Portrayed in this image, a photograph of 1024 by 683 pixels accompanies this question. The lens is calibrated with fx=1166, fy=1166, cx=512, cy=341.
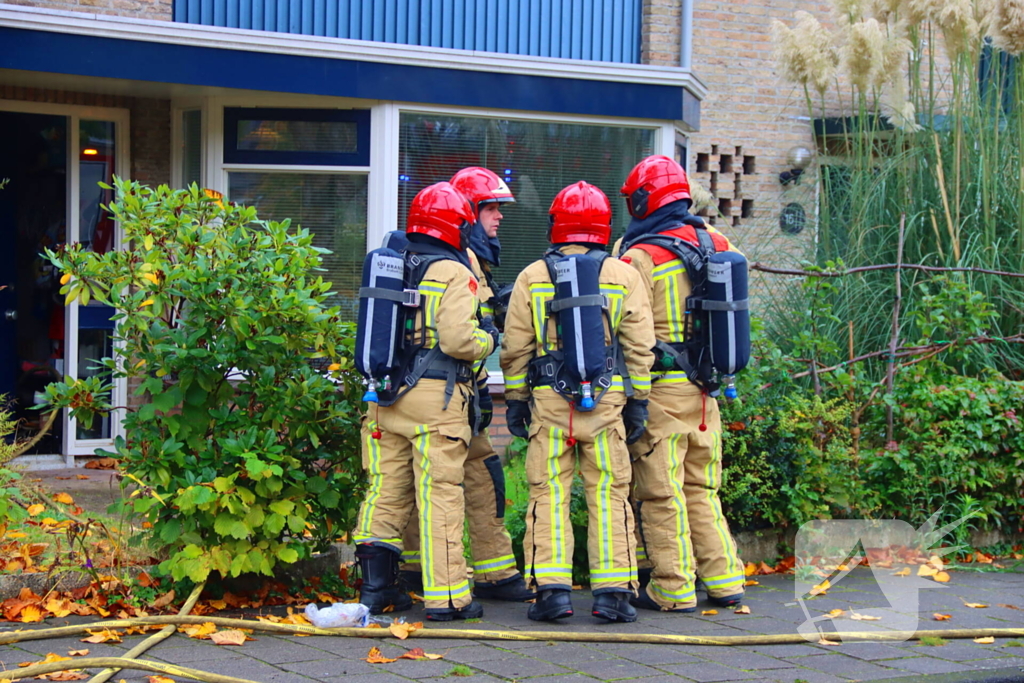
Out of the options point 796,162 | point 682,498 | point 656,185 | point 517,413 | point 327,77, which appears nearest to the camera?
point 517,413

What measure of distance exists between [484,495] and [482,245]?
126 centimetres

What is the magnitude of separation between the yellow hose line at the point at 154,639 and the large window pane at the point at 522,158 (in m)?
4.36

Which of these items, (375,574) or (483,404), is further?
(483,404)

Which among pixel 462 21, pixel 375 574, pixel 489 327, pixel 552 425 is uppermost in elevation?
pixel 462 21

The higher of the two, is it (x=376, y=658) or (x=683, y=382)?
(x=683, y=382)

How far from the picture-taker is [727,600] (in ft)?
19.2

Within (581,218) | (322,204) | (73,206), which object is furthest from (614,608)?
(73,206)

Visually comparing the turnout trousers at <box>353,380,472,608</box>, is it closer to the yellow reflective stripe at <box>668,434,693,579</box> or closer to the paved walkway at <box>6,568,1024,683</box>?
the paved walkway at <box>6,568,1024,683</box>

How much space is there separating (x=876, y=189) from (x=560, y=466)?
473 cm

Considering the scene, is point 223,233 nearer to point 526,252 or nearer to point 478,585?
point 478,585

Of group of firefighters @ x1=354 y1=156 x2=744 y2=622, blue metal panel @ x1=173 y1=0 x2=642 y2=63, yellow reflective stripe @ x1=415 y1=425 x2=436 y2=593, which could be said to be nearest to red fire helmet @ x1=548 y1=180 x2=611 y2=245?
group of firefighters @ x1=354 y1=156 x2=744 y2=622

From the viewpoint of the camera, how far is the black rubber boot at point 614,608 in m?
5.44

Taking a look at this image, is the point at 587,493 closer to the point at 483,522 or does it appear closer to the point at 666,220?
the point at 483,522

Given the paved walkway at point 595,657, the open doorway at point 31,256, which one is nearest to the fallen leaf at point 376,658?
the paved walkway at point 595,657
